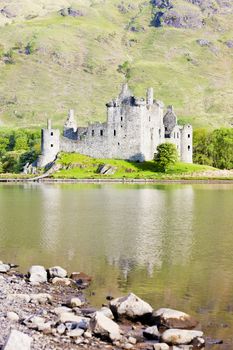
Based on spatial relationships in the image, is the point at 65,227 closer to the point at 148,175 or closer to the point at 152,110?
the point at 148,175

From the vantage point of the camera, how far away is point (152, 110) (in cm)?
14338

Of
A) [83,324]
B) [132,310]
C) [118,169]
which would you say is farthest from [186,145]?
[83,324]

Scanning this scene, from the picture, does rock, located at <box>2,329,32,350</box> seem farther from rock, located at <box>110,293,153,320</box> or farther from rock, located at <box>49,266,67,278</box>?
rock, located at <box>49,266,67,278</box>

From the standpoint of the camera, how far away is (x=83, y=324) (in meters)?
24.5

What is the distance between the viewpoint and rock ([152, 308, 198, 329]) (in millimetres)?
25438

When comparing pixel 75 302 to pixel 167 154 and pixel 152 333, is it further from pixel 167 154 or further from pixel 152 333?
pixel 167 154

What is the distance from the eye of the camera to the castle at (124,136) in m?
141

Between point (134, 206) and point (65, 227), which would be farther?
point (134, 206)

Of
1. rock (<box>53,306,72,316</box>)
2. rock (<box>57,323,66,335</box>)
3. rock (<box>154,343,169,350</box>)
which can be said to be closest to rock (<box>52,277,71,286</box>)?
rock (<box>53,306,72,316</box>)

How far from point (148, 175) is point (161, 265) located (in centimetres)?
9540

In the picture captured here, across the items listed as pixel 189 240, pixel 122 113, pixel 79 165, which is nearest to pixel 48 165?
pixel 79 165

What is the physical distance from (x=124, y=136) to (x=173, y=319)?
117089 mm

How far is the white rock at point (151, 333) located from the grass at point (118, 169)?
350 ft

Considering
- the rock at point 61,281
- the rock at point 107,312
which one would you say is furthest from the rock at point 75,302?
the rock at point 61,281
